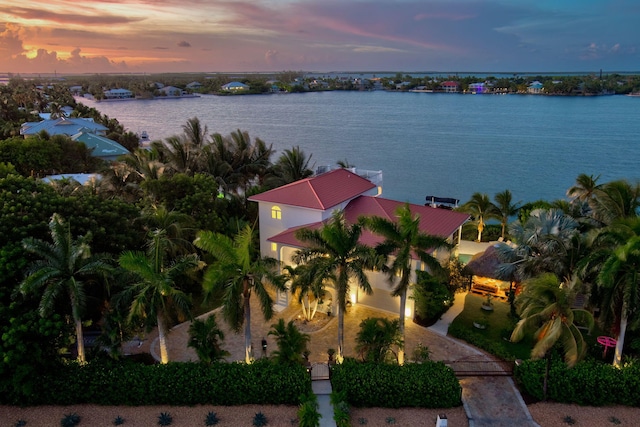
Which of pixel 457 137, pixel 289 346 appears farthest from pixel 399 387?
pixel 457 137

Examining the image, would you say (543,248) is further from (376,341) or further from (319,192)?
(319,192)

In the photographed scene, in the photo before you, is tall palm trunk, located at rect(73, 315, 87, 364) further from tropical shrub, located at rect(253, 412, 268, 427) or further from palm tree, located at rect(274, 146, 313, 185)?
palm tree, located at rect(274, 146, 313, 185)

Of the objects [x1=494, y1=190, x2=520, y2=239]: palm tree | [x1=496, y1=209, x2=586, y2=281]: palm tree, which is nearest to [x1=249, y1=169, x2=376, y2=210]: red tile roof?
[x1=496, y1=209, x2=586, y2=281]: palm tree

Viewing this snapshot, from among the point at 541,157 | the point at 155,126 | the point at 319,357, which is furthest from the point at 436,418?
the point at 155,126

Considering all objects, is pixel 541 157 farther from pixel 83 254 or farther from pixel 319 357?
pixel 83 254

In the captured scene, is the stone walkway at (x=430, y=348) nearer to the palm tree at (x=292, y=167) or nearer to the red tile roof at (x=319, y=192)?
the red tile roof at (x=319, y=192)

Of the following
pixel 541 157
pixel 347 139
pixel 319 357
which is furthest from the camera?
pixel 347 139

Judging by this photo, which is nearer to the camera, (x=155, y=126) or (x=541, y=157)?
(x=541, y=157)
